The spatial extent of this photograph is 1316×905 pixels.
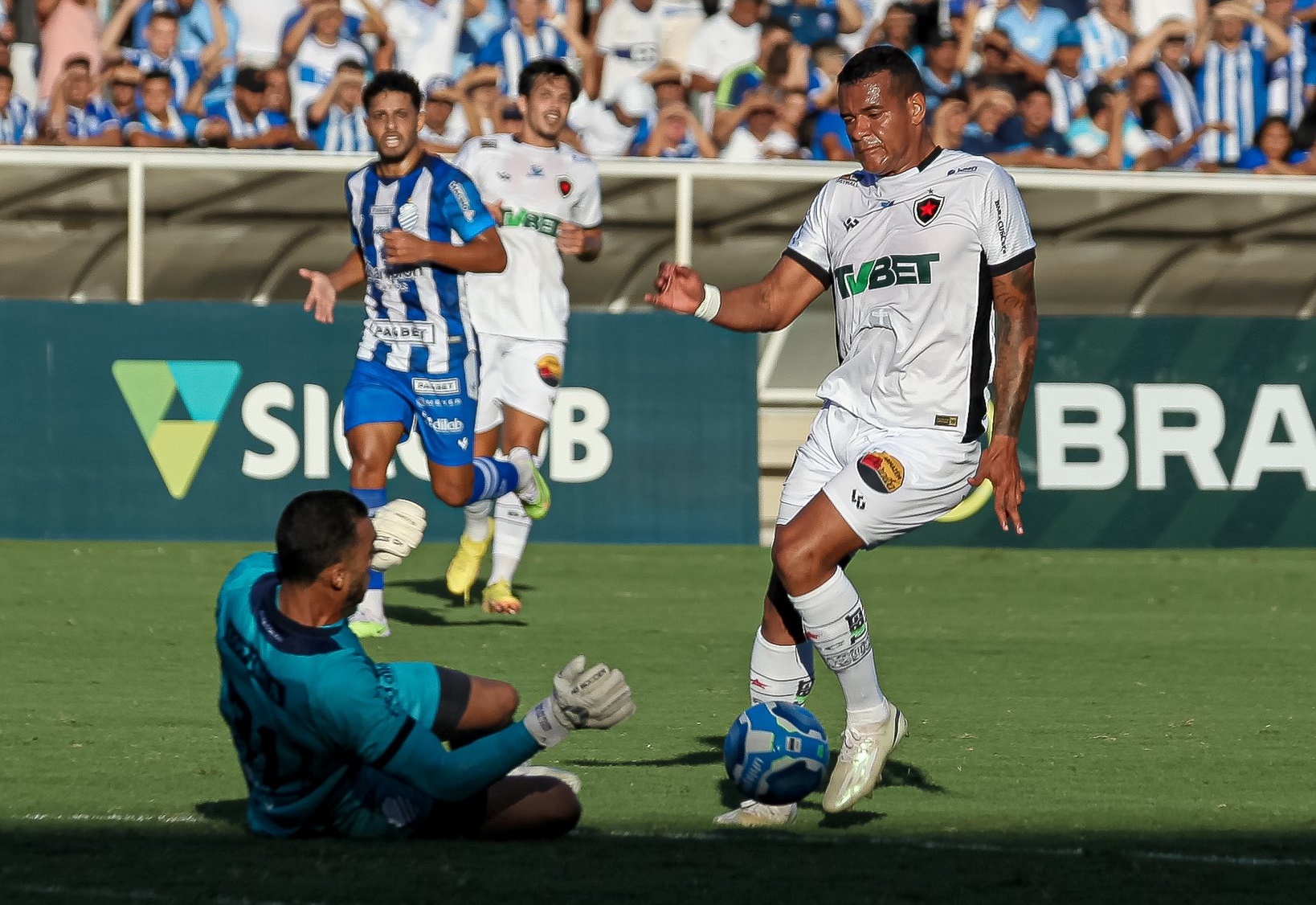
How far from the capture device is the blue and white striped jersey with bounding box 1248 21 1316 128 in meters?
17.9

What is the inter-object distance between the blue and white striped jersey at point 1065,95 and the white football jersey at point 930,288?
38.0 feet

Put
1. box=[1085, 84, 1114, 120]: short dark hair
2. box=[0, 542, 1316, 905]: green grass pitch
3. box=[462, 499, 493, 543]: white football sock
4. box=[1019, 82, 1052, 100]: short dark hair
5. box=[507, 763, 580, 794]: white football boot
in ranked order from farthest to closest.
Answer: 1. box=[1085, 84, 1114, 120]: short dark hair
2. box=[1019, 82, 1052, 100]: short dark hair
3. box=[462, 499, 493, 543]: white football sock
4. box=[507, 763, 580, 794]: white football boot
5. box=[0, 542, 1316, 905]: green grass pitch

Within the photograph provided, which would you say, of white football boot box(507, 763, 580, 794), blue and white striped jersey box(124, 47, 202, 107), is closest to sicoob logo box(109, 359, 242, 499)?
blue and white striped jersey box(124, 47, 202, 107)

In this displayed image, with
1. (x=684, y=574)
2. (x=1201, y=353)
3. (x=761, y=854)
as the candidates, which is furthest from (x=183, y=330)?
(x=761, y=854)

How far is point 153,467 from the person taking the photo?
45.5 feet

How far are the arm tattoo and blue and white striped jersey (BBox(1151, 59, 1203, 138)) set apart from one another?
39.6 feet

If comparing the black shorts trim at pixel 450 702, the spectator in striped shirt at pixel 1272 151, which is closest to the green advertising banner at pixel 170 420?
the spectator in striped shirt at pixel 1272 151

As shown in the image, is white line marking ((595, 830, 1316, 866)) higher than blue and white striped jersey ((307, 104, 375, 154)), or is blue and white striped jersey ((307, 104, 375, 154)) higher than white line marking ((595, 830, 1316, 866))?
blue and white striped jersey ((307, 104, 375, 154))

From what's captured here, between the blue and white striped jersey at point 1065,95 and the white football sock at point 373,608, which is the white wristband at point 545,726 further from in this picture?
the blue and white striped jersey at point 1065,95

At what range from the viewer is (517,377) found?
11531 millimetres

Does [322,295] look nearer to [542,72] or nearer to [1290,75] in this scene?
[542,72]

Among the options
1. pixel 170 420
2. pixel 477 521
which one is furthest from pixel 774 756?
pixel 170 420

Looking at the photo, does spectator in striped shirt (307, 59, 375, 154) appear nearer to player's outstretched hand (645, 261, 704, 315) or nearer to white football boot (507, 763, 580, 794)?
player's outstretched hand (645, 261, 704, 315)

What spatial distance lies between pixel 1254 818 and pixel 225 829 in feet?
9.55
